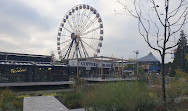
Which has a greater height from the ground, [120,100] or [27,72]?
[27,72]

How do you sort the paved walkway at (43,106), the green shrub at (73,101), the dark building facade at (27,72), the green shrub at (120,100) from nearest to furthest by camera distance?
the green shrub at (120,100)
the paved walkway at (43,106)
the green shrub at (73,101)
the dark building facade at (27,72)

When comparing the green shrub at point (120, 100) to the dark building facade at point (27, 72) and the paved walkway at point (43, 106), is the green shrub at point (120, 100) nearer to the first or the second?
the paved walkway at point (43, 106)

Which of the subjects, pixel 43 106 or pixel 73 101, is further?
pixel 73 101

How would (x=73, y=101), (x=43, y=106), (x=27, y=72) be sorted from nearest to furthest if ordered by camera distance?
(x=43, y=106) < (x=73, y=101) < (x=27, y=72)

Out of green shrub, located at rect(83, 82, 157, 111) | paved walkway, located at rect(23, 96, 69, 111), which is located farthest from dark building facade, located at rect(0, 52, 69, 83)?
green shrub, located at rect(83, 82, 157, 111)

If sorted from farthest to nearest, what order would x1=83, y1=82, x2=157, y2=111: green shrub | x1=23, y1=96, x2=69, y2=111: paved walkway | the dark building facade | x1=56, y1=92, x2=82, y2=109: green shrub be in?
the dark building facade, x1=56, y1=92, x2=82, y2=109: green shrub, x1=23, y1=96, x2=69, y2=111: paved walkway, x1=83, y1=82, x2=157, y2=111: green shrub

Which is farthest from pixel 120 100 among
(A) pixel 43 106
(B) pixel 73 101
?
(A) pixel 43 106

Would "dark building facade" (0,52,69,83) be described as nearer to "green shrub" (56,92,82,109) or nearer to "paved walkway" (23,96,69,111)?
"paved walkway" (23,96,69,111)

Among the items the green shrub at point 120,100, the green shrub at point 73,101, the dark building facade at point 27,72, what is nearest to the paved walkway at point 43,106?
the green shrub at point 73,101

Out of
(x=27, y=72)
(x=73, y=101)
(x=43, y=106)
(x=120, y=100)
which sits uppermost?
(x=27, y=72)

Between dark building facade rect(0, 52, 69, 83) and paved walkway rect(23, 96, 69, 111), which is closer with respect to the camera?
paved walkway rect(23, 96, 69, 111)

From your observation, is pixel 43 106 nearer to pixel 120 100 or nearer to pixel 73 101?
pixel 73 101

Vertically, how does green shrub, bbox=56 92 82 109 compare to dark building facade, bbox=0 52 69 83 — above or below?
below

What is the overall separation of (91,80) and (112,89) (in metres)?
20.0
